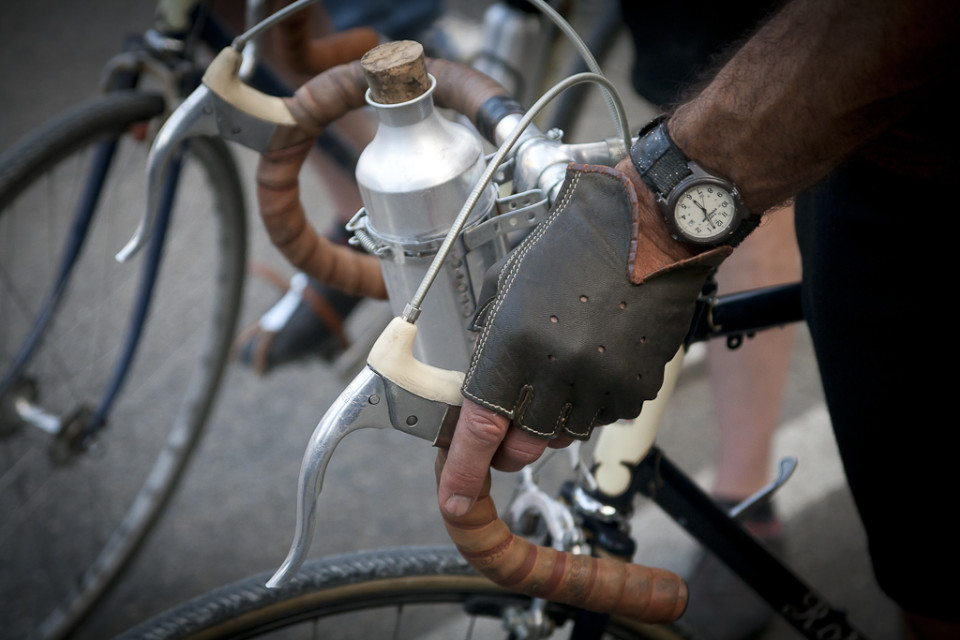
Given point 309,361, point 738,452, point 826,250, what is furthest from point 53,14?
point 826,250

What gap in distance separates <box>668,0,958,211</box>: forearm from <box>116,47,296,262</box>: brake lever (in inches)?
14.8

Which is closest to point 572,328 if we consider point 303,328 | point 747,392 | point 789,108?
point 789,108

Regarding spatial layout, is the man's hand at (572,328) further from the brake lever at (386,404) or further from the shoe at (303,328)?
the shoe at (303,328)

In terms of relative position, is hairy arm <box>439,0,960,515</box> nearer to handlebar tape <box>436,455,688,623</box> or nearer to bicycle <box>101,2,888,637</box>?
handlebar tape <box>436,455,688,623</box>

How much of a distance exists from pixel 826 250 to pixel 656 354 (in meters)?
0.32

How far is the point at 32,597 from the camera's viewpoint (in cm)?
171

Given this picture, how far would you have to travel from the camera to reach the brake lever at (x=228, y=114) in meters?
0.74

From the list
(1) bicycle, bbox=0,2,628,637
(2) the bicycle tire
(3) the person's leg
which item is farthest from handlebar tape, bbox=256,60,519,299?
(3) the person's leg

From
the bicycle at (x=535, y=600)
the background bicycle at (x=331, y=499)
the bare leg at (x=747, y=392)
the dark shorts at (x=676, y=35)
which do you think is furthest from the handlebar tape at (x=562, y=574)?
the background bicycle at (x=331, y=499)

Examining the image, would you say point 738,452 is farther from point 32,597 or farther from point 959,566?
point 32,597

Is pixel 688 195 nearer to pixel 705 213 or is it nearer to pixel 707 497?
pixel 705 213

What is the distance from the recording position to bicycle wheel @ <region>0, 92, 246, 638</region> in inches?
58.1

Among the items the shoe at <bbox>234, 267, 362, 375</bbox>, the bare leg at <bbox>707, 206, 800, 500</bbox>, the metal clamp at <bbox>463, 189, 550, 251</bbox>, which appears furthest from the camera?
the shoe at <bbox>234, 267, 362, 375</bbox>

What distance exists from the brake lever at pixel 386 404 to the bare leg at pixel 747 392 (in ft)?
3.47
